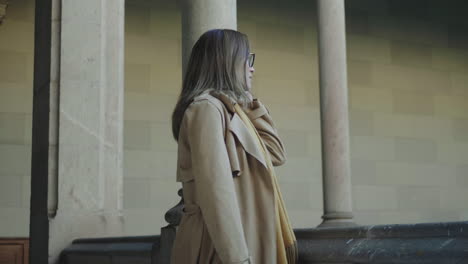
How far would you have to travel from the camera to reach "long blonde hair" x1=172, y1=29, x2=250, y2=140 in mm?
2951

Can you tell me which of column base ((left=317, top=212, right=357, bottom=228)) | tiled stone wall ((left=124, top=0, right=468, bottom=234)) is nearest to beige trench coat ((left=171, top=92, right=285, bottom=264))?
column base ((left=317, top=212, right=357, bottom=228))

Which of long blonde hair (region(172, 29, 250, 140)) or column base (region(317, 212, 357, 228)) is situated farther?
column base (region(317, 212, 357, 228))

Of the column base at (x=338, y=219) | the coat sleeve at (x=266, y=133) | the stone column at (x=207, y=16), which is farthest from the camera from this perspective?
the column base at (x=338, y=219)

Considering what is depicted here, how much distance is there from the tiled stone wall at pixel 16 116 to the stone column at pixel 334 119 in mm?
4506

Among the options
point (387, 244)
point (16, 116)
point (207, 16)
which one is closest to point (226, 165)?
point (387, 244)

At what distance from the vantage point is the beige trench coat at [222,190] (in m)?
2.72

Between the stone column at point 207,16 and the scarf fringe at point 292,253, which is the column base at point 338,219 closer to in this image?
the stone column at point 207,16

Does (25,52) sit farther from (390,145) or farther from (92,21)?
(390,145)

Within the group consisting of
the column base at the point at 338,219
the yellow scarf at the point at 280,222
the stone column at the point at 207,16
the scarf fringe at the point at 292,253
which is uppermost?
the stone column at the point at 207,16

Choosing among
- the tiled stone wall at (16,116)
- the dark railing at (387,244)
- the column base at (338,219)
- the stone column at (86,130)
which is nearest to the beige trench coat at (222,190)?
the dark railing at (387,244)

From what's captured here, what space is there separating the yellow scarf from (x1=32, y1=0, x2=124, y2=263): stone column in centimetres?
367

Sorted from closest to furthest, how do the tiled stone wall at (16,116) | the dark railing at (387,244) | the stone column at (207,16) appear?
1. the dark railing at (387,244)
2. the stone column at (207,16)
3. the tiled stone wall at (16,116)

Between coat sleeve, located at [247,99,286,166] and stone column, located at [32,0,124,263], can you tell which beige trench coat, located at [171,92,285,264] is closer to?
coat sleeve, located at [247,99,286,166]

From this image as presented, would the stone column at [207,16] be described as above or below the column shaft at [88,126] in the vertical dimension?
above
